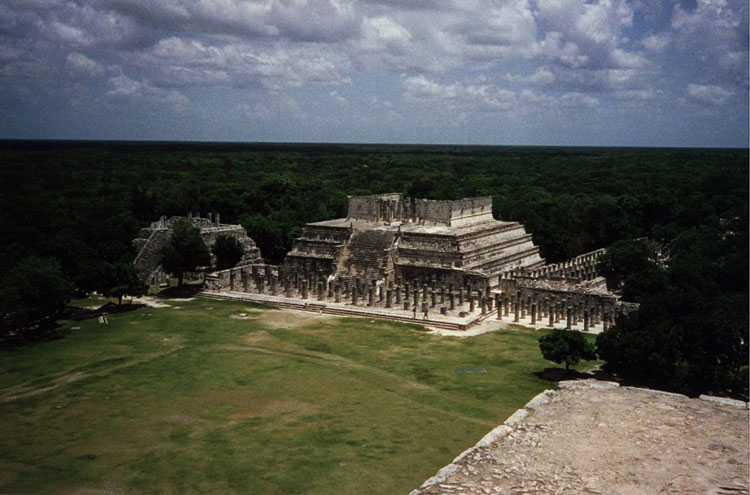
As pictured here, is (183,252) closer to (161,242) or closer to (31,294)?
(161,242)

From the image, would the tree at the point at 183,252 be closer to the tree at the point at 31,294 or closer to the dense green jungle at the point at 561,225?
the dense green jungle at the point at 561,225

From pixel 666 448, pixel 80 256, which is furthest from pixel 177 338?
pixel 666 448

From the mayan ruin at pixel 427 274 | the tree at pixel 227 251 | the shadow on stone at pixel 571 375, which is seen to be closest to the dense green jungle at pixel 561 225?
the shadow on stone at pixel 571 375

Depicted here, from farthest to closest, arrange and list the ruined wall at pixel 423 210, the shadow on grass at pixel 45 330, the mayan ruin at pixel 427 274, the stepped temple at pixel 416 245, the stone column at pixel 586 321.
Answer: the ruined wall at pixel 423 210
the stepped temple at pixel 416 245
the mayan ruin at pixel 427 274
the stone column at pixel 586 321
the shadow on grass at pixel 45 330

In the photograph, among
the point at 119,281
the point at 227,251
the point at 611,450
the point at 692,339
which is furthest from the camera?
the point at 227,251

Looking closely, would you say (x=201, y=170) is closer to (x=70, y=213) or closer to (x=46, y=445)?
(x=70, y=213)

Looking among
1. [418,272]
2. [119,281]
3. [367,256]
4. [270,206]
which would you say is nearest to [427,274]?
[418,272]
